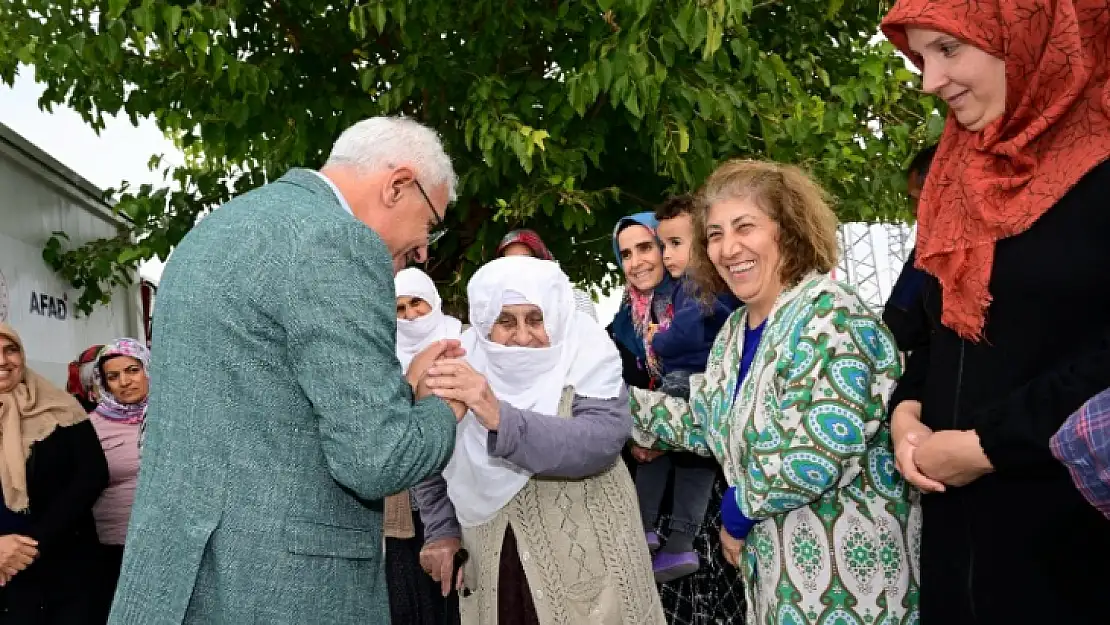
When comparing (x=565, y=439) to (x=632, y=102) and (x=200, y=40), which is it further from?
(x=200, y=40)

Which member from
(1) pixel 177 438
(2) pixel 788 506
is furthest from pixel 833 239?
(1) pixel 177 438

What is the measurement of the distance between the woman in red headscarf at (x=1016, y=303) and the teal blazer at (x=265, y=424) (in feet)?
3.54

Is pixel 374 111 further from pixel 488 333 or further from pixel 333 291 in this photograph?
pixel 333 291

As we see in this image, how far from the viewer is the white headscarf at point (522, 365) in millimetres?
2990

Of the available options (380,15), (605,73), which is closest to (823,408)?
(605,73)

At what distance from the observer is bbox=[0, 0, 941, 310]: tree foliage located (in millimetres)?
4918

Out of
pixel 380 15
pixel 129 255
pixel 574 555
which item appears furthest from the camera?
pixel 129 255

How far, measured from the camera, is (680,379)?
365 centimetres

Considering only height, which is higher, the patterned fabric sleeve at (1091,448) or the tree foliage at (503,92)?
the tree foliage at (503,92)

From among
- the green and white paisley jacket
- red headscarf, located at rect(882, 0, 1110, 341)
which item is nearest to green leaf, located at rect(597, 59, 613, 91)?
the green and white paisley jacket

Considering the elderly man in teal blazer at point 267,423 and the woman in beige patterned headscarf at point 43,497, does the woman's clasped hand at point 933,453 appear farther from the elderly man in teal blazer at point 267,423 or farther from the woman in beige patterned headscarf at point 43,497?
the woman in beige patterned headscarf at point 43,497

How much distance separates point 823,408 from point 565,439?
759mm

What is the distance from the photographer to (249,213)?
1951 millimetres

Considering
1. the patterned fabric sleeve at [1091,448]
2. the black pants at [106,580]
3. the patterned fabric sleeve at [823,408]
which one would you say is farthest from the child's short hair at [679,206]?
the patterned fabric sleeve at [1091,448]
